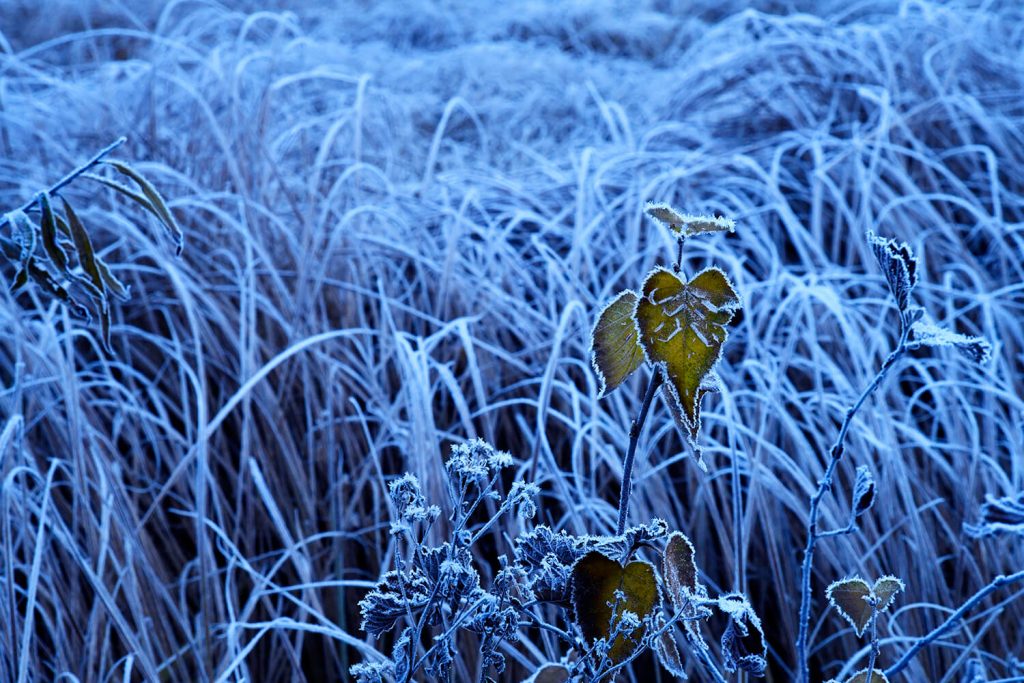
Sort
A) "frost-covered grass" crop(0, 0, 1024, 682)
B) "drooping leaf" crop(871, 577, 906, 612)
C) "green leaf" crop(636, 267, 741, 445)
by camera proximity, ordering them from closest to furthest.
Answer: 1. "green leaf" crop(636, 267, 741, 445)
2. "drooping leaf" crop(871, 577, 906, 612)
3. "frost-covered grass" crop(0, 0, 1024, 682)

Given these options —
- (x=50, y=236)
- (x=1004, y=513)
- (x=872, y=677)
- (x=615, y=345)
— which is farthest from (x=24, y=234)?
(x=1004, y=513)

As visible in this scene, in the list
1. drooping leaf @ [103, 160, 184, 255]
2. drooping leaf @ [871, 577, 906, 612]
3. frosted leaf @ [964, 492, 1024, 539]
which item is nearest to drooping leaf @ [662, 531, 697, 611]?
drooping leaf @ [871, 577, 906, 612]

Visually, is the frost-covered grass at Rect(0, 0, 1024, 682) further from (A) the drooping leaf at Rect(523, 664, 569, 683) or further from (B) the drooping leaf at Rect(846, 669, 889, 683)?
(A) the drooping leaf at Rect(523, 664, 569, 683)

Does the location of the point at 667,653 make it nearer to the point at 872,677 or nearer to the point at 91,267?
the point at 872,677

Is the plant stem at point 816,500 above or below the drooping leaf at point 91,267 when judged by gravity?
below

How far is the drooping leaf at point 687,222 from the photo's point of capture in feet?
1.66

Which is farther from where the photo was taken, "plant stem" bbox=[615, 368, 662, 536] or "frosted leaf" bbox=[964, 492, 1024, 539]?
"frosted leaf" bbox=[964, 492, 1024, 539]

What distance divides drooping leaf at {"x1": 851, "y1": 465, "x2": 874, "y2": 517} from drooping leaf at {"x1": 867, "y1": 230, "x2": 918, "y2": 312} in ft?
0.35

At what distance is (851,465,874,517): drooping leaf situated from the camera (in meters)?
0.57

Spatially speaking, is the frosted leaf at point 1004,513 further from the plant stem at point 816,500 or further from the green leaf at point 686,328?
the green leaf at point 686,328

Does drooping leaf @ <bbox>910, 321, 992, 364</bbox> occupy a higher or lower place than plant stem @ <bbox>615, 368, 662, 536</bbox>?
higher

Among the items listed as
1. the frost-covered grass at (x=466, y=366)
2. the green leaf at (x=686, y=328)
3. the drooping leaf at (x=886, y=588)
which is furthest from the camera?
the frost-covered grass at (x=466, y=366)

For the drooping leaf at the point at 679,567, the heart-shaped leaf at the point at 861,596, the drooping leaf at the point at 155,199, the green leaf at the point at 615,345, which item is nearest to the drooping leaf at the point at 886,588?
the heart-shaped leaf at the point at 861,596

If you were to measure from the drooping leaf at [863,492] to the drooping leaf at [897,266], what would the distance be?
0.35ft
